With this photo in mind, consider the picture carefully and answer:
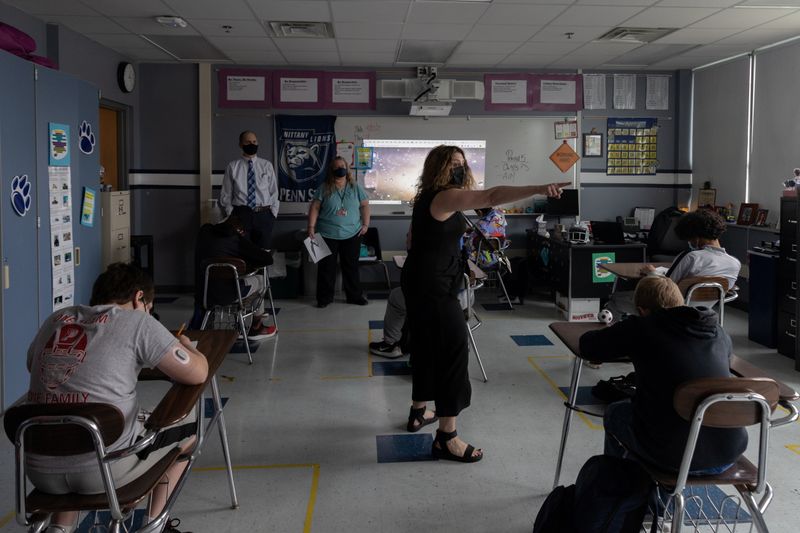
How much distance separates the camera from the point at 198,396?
2.19 metres

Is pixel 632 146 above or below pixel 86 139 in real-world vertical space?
above

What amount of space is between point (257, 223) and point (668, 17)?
4.20 m

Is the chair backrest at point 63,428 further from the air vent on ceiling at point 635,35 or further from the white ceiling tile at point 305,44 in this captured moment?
the air vent on ceiling at point 635,35

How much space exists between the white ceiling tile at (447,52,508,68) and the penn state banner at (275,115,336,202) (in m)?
1.55

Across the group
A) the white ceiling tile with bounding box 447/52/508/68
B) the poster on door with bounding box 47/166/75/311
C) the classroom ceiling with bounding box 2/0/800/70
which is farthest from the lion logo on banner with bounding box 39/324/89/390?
the white ceiling tile with bounding box 447/52/508/68

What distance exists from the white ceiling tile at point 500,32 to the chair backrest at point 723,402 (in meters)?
4.61

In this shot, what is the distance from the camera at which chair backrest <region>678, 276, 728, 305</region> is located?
4.01 m

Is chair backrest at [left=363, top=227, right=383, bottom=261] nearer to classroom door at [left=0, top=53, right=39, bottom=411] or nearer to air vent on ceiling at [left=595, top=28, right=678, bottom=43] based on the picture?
air vent on ceiling at [left=595, top=28, right=678, bottom=43]

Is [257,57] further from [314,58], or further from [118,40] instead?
[118,40]

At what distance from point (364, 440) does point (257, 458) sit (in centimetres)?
57

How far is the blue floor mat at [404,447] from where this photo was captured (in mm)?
3370

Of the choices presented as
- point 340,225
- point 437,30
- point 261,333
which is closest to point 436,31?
point 437,30

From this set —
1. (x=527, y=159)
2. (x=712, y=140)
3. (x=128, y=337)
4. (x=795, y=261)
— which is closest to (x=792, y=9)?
(x=795, y=261)

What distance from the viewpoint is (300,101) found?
7.91m
